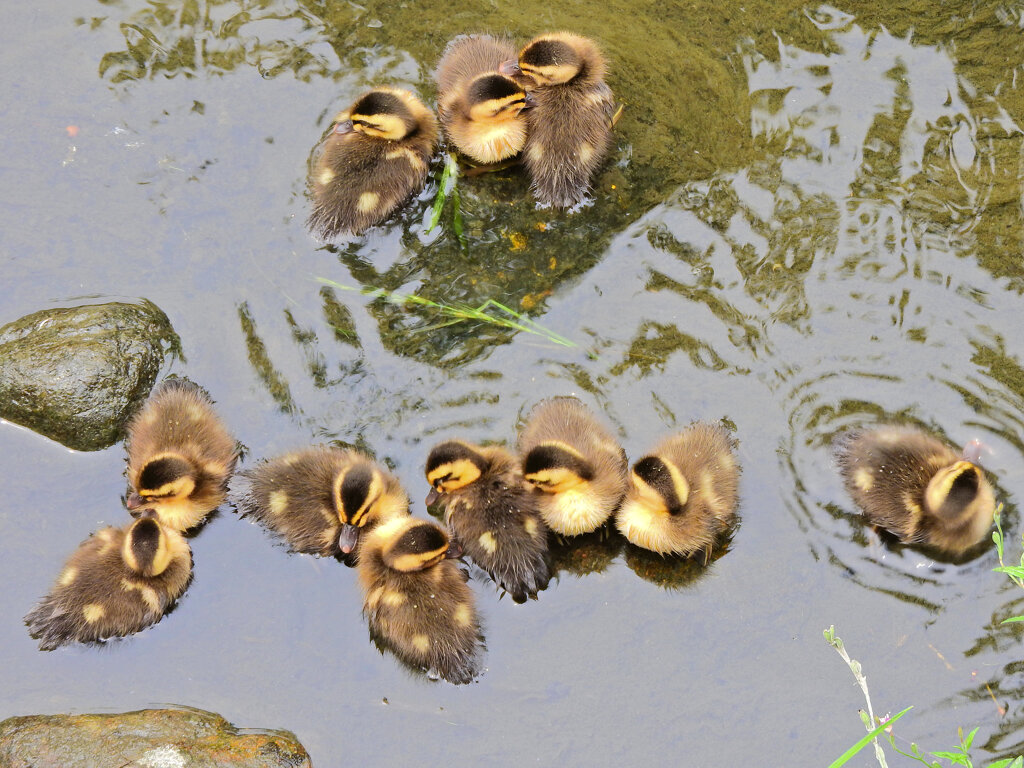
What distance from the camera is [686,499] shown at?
3.40 m

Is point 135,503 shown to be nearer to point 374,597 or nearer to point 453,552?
point 374,597

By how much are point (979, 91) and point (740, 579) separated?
2490 millimetres

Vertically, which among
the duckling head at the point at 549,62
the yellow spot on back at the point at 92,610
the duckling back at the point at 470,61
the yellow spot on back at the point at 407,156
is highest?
the duckling head at the point at 549,62

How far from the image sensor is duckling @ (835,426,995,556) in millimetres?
3363

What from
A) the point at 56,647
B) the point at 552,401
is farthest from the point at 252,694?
the point at 552,401

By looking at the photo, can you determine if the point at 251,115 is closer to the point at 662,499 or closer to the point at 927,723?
the point at 662,499

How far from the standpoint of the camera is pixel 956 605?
11.4ft

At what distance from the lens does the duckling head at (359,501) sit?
332cm

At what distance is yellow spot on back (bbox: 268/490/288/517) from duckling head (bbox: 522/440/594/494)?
34.7 inches

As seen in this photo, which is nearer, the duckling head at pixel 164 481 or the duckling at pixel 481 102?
the duckling head at pixel 164 481

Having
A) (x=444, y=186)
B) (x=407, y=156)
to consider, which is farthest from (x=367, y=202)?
(x=444, y=186)

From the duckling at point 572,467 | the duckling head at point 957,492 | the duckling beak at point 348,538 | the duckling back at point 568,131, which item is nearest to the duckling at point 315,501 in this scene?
the duckling beak at point 348,538

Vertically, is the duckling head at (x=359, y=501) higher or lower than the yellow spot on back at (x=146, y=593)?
higher

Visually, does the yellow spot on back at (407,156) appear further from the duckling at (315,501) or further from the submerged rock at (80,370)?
the duckling at (315,501)
